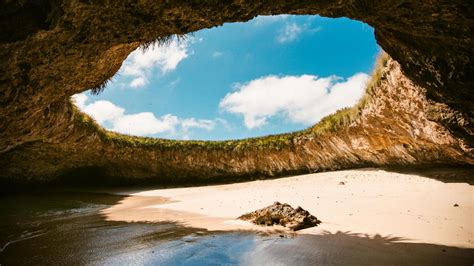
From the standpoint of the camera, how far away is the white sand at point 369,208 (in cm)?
430

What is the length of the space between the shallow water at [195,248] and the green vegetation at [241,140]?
520 centimetres

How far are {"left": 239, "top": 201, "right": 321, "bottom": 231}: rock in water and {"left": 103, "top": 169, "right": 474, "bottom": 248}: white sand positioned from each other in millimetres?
147

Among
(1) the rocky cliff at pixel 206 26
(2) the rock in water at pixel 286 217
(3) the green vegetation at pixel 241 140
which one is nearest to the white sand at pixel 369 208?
(2) the rock in water at pixel 286 217

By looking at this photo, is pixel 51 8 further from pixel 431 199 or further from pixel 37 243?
pixel 431 199

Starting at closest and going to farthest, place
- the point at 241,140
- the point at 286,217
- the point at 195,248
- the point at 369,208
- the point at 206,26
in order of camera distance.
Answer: the point at 206,26 → the point at 195,248 → the point at 286,217 → the point at 369,208 → the point at 241,140

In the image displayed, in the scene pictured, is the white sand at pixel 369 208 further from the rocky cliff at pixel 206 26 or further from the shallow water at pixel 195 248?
the rocky cliff at pixel 206 26

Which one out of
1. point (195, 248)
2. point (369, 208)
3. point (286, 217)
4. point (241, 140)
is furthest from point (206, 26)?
point (241, 140)

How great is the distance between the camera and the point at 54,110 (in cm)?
639

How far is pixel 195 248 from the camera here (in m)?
3.87

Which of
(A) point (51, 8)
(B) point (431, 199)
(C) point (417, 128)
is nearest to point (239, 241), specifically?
(A) point (51, 8)

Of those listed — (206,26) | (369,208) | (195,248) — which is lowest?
(195,248)

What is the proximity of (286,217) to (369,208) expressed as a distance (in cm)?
201

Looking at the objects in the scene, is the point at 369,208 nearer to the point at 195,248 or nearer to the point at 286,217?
the point at 286,217

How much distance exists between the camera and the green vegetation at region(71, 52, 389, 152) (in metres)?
9.75
